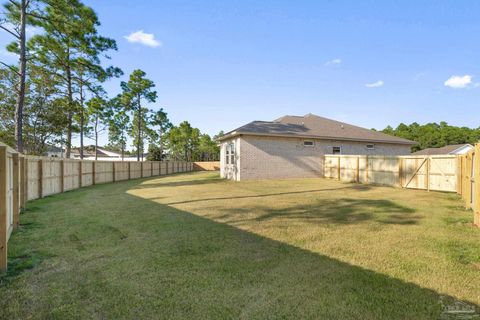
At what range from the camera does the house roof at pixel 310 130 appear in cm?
1608

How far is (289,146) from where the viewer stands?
16594 mm

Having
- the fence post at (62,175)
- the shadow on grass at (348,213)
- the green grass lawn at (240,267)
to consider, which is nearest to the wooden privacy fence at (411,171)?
the shadow on grass at (348,213)

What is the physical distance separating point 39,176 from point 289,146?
44.0ft

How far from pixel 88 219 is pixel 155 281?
13.4 ft

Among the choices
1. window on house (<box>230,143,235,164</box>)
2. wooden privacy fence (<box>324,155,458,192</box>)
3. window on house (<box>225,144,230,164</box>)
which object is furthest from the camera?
window on house (<box>225,144,230,164</box>)

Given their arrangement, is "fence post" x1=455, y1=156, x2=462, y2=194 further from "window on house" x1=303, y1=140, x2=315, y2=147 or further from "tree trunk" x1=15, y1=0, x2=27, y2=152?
"tree trunk" x1=15, y1=0, x2=27, y2=152

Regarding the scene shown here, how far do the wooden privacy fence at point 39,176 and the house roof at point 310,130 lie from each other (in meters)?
8.51

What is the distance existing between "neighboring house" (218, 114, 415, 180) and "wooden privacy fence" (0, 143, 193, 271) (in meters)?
8.27

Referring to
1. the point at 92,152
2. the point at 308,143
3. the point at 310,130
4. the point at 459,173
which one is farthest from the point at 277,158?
the point at 92,152

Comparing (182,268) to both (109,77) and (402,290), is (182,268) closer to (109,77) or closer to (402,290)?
(402,290)

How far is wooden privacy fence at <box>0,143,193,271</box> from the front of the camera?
3207 millimetres

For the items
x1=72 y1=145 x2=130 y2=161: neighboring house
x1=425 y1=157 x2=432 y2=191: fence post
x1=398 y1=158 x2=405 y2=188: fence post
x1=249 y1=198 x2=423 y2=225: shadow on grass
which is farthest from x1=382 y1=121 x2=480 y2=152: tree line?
x1=72 y1=145 x2=130 y2=161: neighboring house

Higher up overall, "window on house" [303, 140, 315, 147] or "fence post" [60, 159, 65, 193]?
"window on house" [303, 140, 315, 147]

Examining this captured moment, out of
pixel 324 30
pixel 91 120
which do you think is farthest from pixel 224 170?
pixel 91 120
